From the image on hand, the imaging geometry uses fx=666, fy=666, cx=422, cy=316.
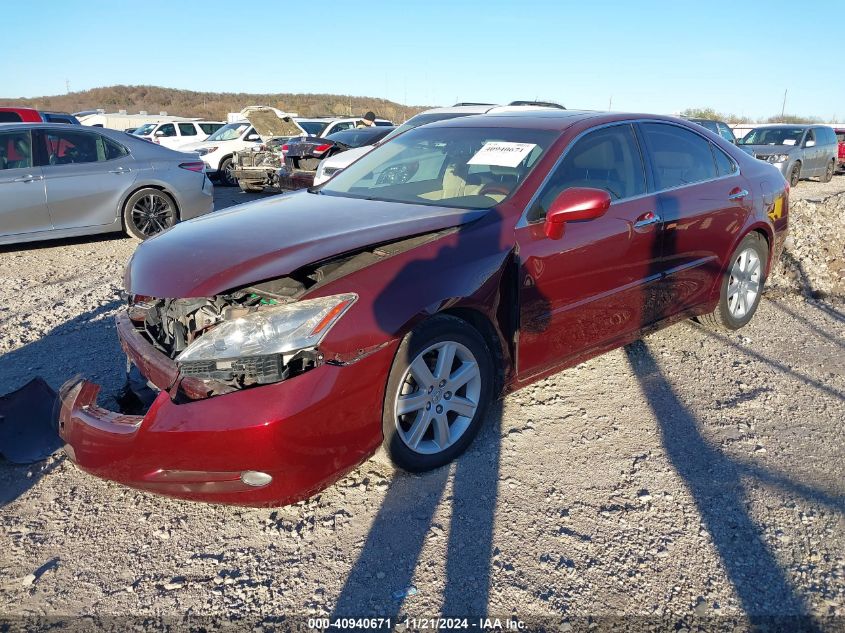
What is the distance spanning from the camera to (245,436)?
2.58 metres

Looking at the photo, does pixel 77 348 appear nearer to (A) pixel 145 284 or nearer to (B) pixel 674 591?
(A) pixel 145 284

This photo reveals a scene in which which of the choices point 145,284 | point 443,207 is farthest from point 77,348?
point 443,207

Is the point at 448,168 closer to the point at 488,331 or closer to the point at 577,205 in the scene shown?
the point at 577,205

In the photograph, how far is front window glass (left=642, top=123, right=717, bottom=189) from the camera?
4383mm

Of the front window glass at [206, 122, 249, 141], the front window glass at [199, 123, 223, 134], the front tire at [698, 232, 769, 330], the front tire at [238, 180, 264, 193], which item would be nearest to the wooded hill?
the front window glass at [199, 123, 223, 134]

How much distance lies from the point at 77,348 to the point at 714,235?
15.1ft

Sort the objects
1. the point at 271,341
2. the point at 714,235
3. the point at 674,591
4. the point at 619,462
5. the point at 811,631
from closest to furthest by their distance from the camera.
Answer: the point at 811,631, the point at 674,591, the point at 271,341, the point at 619,462, the point at 714,235

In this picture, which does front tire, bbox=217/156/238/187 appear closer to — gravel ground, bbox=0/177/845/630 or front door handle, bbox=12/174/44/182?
front door handle, bbox=12/174/44/182

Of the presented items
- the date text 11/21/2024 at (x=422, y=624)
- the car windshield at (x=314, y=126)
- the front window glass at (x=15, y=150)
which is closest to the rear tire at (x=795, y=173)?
the car windshield at (x=314, y=126)

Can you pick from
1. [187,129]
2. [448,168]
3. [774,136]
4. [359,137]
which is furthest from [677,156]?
[187,129]

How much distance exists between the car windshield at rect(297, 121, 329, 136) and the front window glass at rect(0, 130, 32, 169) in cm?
1114

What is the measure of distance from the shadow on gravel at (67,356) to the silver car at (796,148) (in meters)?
16.0

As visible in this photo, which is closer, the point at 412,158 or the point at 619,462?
the point at 619,462

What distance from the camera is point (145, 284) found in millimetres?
3025
